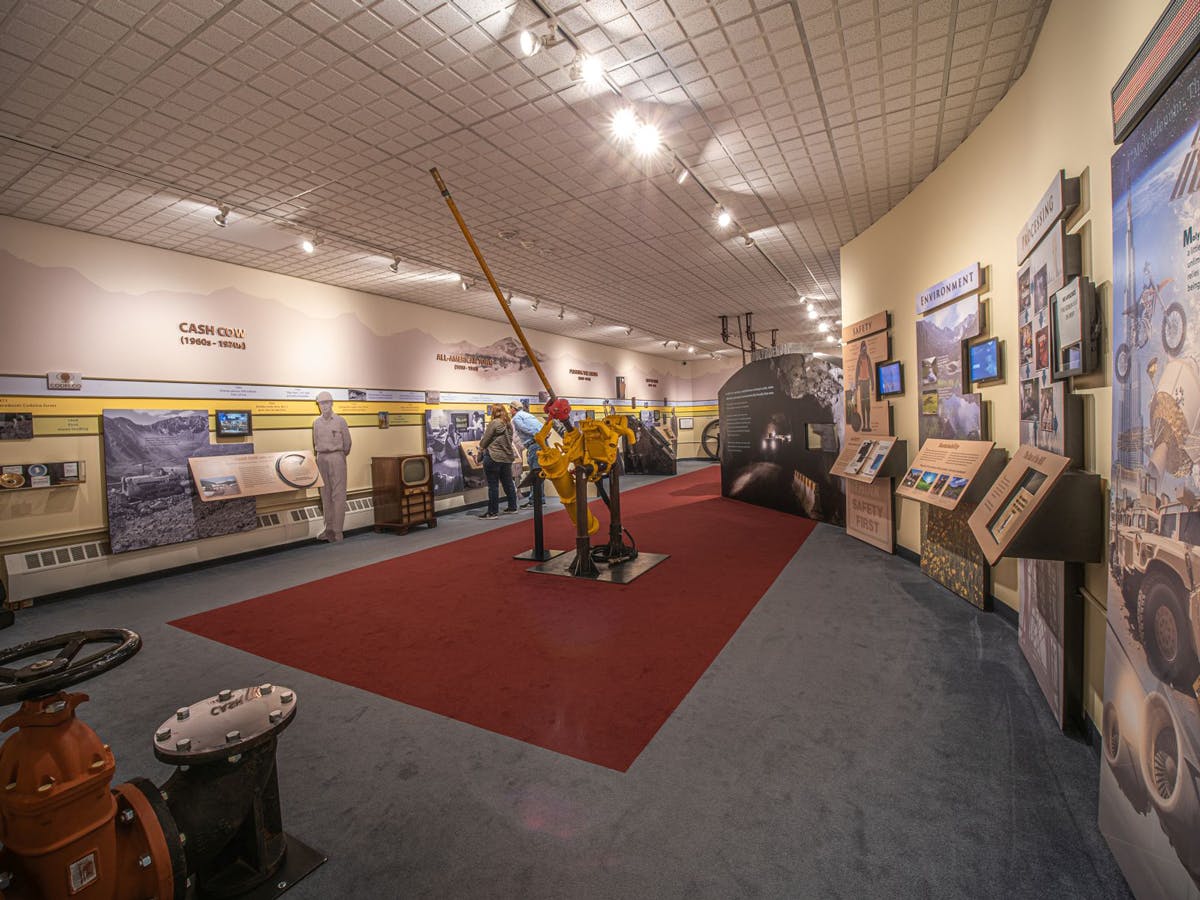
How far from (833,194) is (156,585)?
783 cm

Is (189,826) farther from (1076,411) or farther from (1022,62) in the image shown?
(1022,62)

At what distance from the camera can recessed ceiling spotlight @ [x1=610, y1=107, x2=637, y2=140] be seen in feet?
11.7

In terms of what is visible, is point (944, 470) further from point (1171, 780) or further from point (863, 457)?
point (1171, 780)

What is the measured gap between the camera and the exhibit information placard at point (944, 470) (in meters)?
3.58

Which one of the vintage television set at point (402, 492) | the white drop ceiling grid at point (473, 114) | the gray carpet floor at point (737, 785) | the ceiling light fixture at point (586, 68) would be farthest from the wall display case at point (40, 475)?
the ceiling light fixture at point (586, 68)

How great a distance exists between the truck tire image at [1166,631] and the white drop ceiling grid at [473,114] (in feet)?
9.59

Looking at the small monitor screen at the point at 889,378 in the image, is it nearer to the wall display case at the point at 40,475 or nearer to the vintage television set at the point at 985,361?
the vintage television set at the point at 985,361

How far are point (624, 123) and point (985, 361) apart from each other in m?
3.01

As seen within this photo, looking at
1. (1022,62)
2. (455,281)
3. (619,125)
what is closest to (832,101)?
(1022,62)

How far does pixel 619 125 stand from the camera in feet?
12.2

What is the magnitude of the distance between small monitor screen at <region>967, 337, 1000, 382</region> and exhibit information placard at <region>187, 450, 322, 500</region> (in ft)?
23.9

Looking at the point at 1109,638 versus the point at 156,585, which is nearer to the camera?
the point at 1109,638

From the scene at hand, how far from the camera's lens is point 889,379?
539cm

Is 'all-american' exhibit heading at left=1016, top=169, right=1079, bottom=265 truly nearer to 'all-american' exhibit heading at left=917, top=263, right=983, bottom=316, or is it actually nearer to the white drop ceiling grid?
'all-american' exhibit heading at left=917, top=263, right=983, bottom=316
